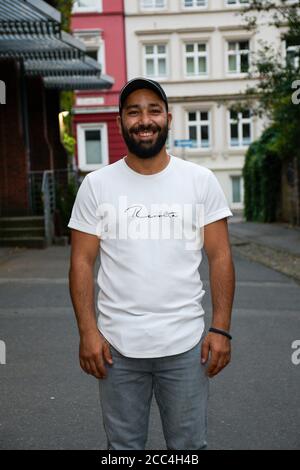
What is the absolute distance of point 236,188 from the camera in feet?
126

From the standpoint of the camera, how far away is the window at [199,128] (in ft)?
125

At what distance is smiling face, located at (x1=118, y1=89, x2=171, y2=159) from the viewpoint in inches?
107

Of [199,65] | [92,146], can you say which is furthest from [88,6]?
[92,146]

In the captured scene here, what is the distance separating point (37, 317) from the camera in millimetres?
8008

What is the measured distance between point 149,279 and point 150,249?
113 mm

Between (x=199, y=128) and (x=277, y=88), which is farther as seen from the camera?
(x=199, y=128)

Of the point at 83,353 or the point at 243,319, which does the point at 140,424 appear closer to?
the point at 83,353

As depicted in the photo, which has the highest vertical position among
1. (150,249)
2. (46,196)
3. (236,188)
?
(150,249)

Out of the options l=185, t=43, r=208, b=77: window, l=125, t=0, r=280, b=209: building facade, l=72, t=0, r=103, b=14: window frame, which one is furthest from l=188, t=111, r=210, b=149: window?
l=72, t=0, r=103, b=14: window frame

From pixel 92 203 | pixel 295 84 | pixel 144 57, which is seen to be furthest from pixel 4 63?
pixel 144 57

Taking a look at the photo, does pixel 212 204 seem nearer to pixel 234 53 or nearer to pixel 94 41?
pixel 94 41

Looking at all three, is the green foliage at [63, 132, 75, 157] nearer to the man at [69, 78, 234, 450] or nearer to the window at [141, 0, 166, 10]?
the window at [141, 0, 166, 10]

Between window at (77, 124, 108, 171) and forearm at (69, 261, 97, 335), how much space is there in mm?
34714

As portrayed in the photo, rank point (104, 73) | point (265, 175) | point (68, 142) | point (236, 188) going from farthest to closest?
point (236, 188), point (104, 73), point (68, 142), point (265, 175)
